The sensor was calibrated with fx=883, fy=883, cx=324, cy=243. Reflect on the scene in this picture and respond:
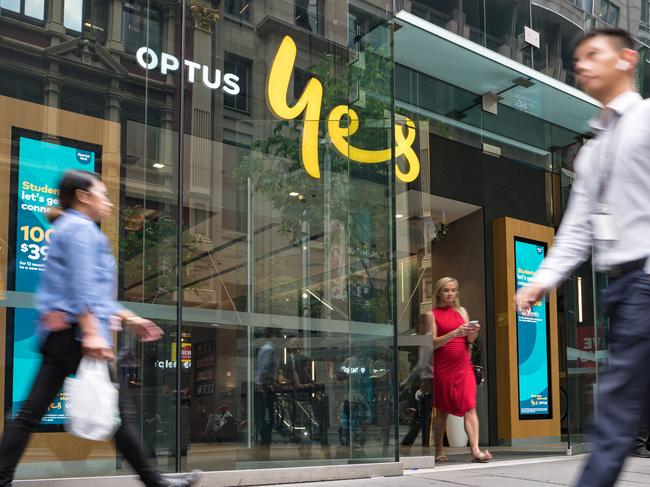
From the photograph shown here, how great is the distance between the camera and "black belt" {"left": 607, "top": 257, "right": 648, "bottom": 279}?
264 centimetres

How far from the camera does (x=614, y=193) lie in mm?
2803

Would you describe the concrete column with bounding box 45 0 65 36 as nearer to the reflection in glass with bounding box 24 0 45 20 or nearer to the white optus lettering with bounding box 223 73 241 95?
the reflection in glass with bounding box 24 0 45 20

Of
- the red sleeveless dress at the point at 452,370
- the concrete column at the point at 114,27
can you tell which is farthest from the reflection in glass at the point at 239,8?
the red sleeveless dress at the point at 452,370

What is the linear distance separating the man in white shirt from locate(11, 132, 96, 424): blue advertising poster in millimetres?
3613

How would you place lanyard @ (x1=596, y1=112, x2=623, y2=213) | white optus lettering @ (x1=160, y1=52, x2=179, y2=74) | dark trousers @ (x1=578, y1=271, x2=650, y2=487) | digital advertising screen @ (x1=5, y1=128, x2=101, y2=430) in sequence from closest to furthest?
dark trousers @ (x1=578, y1=271, x2=650, y2=487), lanyard @ (x1=596, y1=112, x2=623, y2=213), digital advertising screen @ (x1=5, y1=128, x2=101, y2=430), white optus lettering @ (x1=160, y1=52, x2=179, y2=74)

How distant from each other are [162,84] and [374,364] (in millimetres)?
2700

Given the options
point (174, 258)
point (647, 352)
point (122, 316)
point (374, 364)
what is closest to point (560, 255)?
point (647, 352)

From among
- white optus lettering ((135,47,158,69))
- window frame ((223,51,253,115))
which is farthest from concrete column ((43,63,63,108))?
window frame ((223,51,253,115))

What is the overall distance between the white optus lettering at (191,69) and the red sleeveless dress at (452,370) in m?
3.00

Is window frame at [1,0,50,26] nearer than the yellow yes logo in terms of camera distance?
Yes

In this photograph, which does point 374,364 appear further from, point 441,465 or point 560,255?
point 560,255

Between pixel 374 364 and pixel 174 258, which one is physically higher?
pixel 174 258

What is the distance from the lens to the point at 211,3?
654 cm

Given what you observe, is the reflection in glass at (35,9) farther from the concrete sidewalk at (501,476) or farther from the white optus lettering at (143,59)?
the concrete sidewalk at (501,476)
